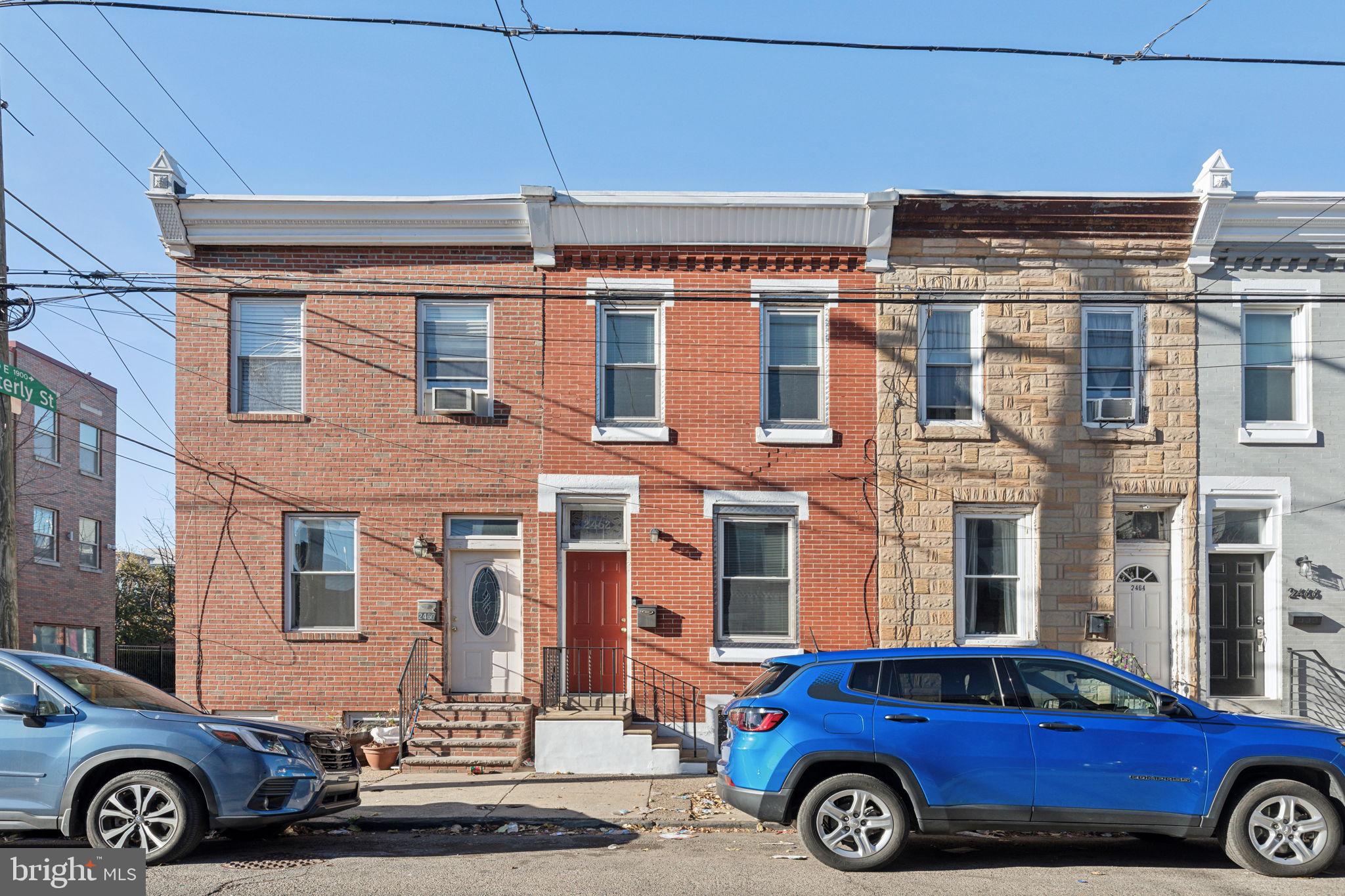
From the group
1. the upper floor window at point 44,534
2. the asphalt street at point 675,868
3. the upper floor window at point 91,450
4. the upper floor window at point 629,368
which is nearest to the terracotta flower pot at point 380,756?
the asphalt street at point 675,868

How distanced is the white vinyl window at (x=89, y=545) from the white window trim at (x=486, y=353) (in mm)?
19273

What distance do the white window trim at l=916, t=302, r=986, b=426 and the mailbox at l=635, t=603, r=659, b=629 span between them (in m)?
A: 4.17

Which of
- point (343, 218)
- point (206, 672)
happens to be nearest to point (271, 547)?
point (206, 672)

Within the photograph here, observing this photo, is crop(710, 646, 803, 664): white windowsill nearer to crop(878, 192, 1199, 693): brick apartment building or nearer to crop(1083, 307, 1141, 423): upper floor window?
crop(878, 192, 1199, 693): brick apartment building

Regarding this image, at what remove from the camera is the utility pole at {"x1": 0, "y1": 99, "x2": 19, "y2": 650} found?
9.85 metres

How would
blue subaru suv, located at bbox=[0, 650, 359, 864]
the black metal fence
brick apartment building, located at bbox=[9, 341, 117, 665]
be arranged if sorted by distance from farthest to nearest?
the black metal fence < brick apartment building, located at bbox=[9, 341, 117, 665] < blue subaru suv, located at bbox=[0, 650, 359, 864]

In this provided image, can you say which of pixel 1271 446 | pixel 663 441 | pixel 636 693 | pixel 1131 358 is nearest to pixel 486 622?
pixel 636 693

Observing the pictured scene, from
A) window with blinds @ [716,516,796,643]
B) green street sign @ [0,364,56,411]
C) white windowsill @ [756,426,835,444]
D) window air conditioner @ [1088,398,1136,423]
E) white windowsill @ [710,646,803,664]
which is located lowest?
white windowsill @ [710,646,803,664]

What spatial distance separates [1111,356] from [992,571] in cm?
319

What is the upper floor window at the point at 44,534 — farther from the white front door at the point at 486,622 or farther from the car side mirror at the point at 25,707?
the car side mirror at the point at 25,707

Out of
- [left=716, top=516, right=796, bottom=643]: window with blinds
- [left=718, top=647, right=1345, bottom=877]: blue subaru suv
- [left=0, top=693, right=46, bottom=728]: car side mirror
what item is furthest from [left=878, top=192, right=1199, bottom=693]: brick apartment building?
[left=0, top=693, right=46, bottom=728]: car side mirror

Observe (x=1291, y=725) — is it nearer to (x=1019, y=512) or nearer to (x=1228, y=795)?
(x=1228, y=795)

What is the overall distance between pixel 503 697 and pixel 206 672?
12.4ft

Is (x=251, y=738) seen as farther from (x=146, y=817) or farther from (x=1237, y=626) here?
(x=1237, y=626)
